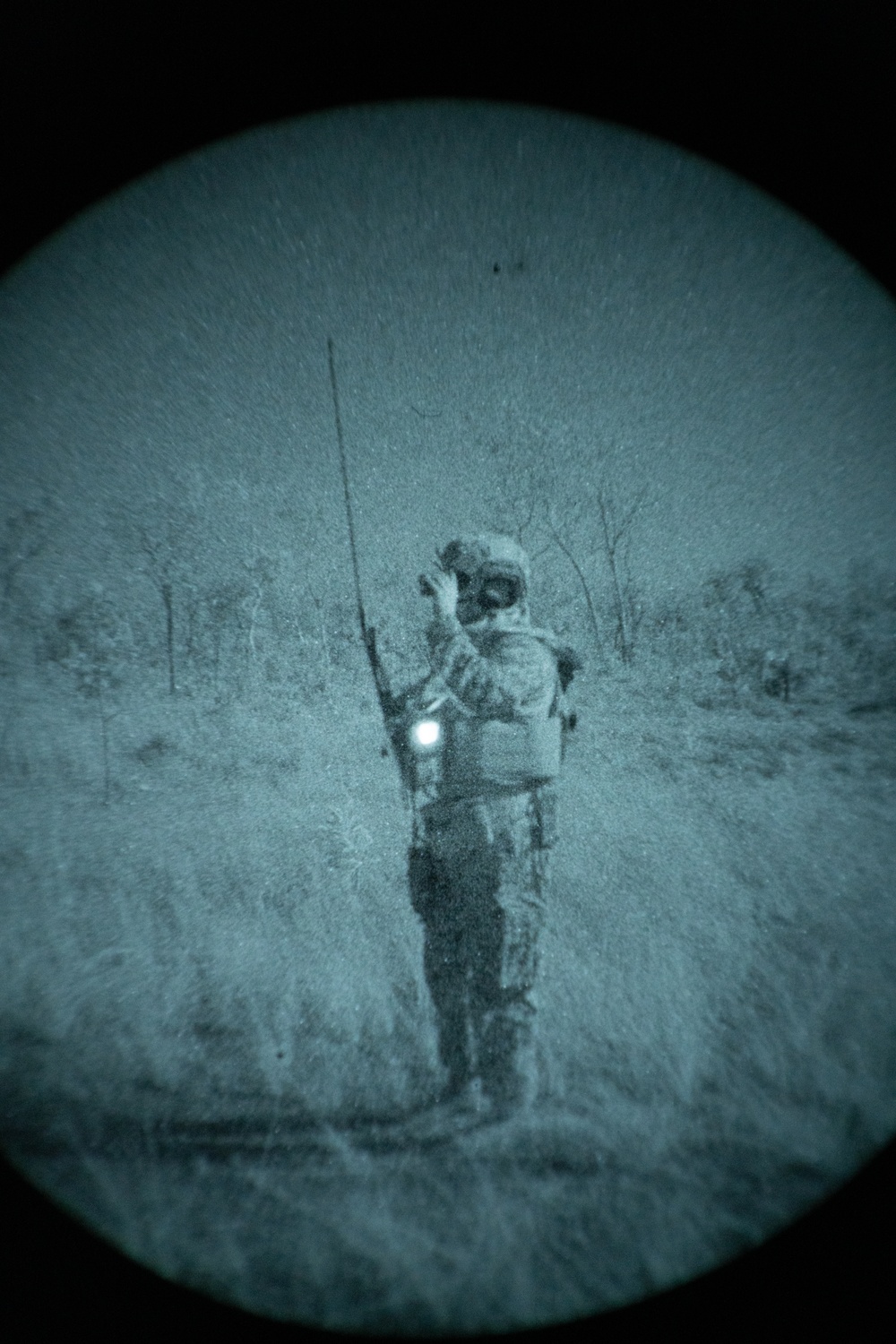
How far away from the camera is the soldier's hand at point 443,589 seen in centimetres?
154

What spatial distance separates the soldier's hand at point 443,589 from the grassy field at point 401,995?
0.84ft

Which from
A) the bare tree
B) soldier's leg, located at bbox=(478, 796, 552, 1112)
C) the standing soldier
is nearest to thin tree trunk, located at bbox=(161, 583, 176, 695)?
the standing soldier

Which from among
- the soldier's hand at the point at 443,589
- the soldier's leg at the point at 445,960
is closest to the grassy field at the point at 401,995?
the soldier's leg at the point at 445,960

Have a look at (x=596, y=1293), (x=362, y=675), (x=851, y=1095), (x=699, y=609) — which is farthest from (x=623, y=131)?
(x=596, y=1293)

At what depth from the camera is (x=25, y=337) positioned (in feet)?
4.78

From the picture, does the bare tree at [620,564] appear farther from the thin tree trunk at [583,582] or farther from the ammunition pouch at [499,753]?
the ammunition pouch at [499,753]

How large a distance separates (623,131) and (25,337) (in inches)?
51.1

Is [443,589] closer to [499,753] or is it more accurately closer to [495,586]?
[495,586]

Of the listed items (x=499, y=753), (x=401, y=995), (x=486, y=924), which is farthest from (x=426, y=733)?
(x=401, y=995)

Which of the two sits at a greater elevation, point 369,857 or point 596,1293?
point 369,857

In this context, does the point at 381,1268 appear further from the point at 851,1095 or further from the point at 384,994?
the point at 851,1095

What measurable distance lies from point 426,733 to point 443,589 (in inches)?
12.7

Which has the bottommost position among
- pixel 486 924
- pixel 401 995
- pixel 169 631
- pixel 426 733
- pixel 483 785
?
pixel 401 995

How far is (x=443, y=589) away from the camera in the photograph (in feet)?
5.07
